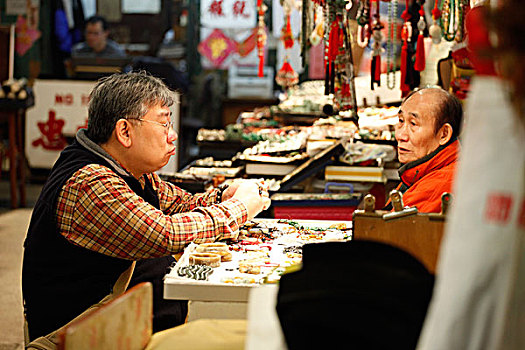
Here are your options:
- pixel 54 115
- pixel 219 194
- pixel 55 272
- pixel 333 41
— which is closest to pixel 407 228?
pixel 55 272

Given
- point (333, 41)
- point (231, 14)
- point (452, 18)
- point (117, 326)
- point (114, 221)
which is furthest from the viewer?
point (231, 14)

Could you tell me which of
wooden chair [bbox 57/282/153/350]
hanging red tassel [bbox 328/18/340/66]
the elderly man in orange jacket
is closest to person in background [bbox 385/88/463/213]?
the elderly man in orange jacket

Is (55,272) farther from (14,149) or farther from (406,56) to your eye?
(14,149)

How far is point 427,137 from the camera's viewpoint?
3.01 m

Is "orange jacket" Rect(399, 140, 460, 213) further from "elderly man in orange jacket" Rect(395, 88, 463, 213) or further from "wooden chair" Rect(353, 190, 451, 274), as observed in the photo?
"wooden chair" Rect(353, 190, 451, 274)

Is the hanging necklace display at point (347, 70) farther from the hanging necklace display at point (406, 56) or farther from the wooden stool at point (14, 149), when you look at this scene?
the wooden stool at point (14, 149)

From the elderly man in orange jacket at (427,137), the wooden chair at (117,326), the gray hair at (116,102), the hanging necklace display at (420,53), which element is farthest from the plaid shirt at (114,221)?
the hanging necklace display at (420,53)

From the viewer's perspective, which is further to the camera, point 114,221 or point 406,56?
point 406,56

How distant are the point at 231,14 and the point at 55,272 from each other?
771 centimetres

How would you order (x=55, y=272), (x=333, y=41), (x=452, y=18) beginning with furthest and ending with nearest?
A: (x=452, y=18), (x=333, y=41), (x=55, y=272)

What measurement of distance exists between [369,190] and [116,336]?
2.95 metres

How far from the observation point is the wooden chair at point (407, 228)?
178cm

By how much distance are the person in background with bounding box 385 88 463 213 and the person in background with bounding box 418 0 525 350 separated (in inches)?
67.3

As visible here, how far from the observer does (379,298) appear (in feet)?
3.94
